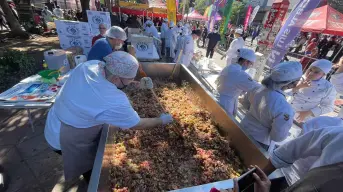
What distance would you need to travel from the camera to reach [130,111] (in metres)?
1.75

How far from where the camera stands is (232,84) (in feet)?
10.2

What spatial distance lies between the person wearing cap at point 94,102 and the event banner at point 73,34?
497cm

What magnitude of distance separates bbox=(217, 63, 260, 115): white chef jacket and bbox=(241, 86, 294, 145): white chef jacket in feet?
1.58

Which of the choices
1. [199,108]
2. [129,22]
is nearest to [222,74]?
[199,108]

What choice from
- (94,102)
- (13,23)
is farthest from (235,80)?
(13,23)

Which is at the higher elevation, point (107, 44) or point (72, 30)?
point (72, 30)

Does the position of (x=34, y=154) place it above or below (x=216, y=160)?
below

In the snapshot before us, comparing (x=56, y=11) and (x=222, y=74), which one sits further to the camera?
(x=56, y=11)

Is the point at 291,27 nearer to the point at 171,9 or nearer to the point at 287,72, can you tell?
the point at 287,72

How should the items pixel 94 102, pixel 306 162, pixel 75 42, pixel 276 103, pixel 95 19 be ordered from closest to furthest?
pixel 306 162, pixel 94 102, pixel 276 103, pixel 75 42, pixel 95 19

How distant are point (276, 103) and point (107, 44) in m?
3.23

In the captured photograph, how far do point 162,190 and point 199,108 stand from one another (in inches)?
77.9

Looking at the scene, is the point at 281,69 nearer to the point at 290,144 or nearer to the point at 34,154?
the point at 290,144

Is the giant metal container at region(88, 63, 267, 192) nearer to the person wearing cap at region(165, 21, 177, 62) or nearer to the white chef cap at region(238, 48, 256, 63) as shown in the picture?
the white chef cap at region(238, 48, 256, 63)
